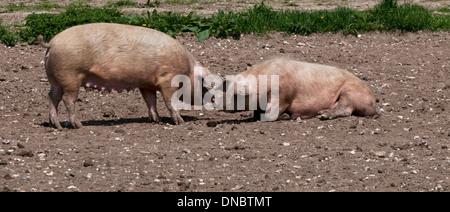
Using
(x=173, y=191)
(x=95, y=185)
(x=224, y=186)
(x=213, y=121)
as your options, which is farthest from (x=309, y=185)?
(x=213, y=121)

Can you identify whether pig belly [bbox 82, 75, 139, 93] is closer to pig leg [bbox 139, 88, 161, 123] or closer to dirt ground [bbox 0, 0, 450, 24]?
pig leg [bbox 139, 88, 161, 123]

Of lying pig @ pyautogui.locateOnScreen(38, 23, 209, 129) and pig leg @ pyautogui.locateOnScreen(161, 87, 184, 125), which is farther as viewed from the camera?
pig leg @ pyautogui.locateOnScreen(161, 87, 184, 125)

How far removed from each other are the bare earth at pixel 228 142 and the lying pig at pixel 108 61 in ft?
1.56

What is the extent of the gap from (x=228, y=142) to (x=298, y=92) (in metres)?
1.69

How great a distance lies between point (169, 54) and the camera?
342 inches

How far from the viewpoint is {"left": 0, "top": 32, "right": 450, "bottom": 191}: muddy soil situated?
6.55 meters

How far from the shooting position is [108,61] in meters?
8.30

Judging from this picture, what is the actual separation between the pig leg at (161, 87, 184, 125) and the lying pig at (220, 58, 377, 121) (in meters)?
0.59

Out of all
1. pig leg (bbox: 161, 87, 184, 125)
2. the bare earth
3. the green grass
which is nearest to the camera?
the bare earth

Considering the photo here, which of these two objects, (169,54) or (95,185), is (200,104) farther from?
(95,185)

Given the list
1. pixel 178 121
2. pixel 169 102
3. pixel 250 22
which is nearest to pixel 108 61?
pixel 169 102
